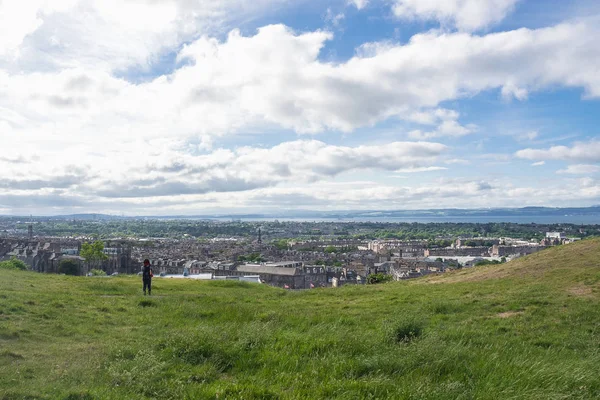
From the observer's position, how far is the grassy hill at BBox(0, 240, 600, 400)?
22.9 feet

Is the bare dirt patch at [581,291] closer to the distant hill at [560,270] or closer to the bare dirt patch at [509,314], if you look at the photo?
the distant hill at [560,270]

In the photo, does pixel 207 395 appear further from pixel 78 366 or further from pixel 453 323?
pixel 453 323

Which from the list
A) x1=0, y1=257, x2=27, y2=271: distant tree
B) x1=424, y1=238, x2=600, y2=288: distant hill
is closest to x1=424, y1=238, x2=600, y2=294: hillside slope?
x1=424, y1=238, x2=600, y2=288: distant hill

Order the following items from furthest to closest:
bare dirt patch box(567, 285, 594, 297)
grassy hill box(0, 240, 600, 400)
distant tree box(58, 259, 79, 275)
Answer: distant tree box(58, 259, 79, 275) < bare dirt patch box(567, 285, 594, 297) < grassy hill box(0, 240, 600, 400)

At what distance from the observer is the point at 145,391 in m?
7.07

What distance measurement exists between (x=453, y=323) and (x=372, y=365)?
560 centimetres

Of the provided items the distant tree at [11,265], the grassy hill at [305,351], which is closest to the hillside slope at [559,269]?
the grassy hill at [305,351]

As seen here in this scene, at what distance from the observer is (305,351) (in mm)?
8977

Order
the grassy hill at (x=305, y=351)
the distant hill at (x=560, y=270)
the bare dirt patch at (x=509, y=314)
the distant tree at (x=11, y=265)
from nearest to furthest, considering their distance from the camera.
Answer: the grassy hill at (x=305, y=351), the bare dirt patch at (x=509, y=314), the distant hill at (x=560, y=270), the distant tree at (x=11, y=265)

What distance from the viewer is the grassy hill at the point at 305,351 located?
275 inches

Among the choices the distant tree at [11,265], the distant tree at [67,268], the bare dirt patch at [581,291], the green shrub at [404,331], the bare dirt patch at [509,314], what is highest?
the green shrub at [404,331]

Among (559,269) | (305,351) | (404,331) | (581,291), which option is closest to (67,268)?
(559,269)

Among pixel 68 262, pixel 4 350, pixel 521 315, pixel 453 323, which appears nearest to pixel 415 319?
pixel 453 323

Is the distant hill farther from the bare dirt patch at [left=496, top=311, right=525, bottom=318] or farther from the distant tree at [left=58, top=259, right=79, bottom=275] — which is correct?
the distant tree at [left=58, top=259, right=79, bottom=275]
